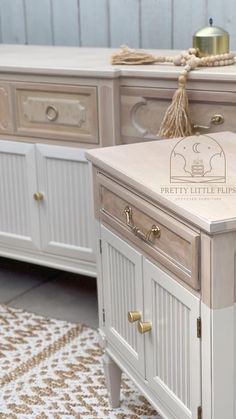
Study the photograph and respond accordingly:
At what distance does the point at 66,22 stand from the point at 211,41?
35.5 inches

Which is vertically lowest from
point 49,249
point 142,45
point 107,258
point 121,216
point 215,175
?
point 49,249

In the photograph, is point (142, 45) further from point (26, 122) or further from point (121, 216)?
point (121, 216)

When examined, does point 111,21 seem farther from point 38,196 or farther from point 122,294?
point 122,294

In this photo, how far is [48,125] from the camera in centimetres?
212

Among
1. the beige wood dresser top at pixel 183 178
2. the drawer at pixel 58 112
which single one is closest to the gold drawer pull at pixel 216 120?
the beige wood dresser top at pixel 183 178

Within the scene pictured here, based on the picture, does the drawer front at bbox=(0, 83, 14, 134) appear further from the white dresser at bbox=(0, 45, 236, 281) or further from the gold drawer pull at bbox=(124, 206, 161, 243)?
the gold drawer pull at bbox=(124, 206, 161, 243)

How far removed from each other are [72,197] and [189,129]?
505 mm

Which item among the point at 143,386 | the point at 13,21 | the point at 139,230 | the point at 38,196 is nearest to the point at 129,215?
the point at 139,230

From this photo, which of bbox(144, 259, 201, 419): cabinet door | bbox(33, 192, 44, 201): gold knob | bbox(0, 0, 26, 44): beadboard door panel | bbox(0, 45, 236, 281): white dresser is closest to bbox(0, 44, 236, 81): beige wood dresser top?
bbox(0, 45, 236, 281): white dresser

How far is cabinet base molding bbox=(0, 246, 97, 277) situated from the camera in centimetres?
219

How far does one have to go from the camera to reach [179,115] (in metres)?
1.78

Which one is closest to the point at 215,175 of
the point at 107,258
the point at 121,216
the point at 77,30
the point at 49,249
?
the point at 121,216

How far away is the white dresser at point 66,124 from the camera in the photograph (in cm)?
186

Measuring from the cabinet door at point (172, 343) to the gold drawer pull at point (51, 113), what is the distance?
A: 83cm
